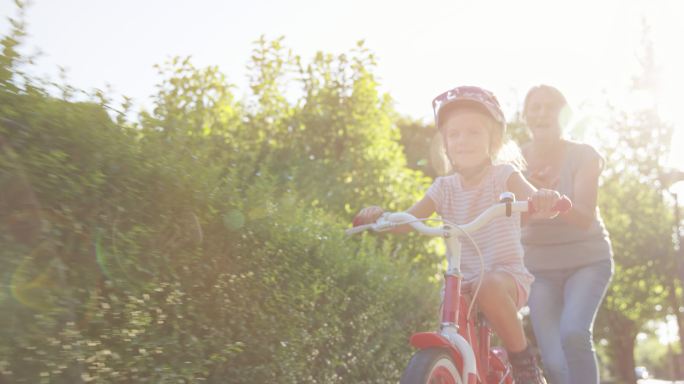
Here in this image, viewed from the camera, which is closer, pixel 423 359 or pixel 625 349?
pixel 423 359

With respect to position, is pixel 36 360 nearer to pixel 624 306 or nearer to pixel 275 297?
pixel 275 297

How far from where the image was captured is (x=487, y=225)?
396cm

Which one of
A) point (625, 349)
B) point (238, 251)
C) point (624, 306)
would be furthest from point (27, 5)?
point (625, 349)

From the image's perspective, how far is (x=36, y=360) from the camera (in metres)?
2.52

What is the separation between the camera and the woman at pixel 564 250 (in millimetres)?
4316

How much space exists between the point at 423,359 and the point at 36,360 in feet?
4.68

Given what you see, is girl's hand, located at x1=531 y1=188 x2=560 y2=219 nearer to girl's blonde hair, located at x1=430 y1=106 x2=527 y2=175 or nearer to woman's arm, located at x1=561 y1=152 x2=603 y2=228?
girl's blonde hair, located at x1=430 y1=106 x2=527 y2=175

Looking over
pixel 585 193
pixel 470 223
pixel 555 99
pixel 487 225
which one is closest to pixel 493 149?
pixel 487 225

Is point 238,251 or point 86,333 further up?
point 238,251

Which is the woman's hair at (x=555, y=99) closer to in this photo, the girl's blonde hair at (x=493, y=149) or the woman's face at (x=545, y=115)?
the woman's face at (x=545, y=115)

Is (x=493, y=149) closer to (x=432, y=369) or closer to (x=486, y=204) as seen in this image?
(x=486, y=204)

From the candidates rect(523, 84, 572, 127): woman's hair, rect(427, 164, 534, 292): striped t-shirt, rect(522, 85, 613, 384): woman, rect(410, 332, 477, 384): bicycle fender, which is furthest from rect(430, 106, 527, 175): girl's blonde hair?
rect(410, 332, 477, 384): bicycle fender

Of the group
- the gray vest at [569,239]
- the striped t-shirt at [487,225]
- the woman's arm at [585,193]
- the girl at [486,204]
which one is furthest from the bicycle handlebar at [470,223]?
the gray vest at [569,239]

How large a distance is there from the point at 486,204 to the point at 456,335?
2.86ft
